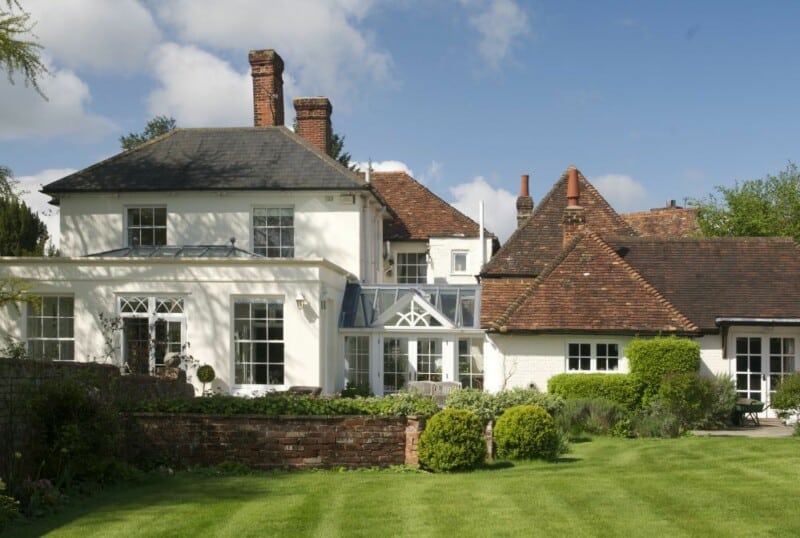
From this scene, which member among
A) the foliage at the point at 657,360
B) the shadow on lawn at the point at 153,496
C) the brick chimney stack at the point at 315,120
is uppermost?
the brick chimney stack at the point at 315,120

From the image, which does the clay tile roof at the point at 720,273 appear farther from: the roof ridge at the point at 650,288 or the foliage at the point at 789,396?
the foliage at the point at 789,396

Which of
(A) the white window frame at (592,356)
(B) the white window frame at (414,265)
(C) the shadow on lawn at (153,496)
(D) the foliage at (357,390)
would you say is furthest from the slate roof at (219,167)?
(C) the shadow on lawn at (153,496)

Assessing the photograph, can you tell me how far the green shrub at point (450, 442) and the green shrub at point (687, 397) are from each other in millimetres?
8160

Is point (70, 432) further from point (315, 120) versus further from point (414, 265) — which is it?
point (414, 265)

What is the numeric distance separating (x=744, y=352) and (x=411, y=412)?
13573mm

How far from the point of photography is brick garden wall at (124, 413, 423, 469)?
15930mm

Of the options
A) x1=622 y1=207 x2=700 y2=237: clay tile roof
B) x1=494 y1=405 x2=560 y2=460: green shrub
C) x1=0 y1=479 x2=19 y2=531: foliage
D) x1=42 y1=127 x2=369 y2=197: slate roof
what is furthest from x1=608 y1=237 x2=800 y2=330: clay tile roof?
x1=622 y1=207 x2=700 y2=237: clay tile roof

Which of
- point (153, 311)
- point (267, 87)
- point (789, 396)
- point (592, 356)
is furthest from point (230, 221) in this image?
point (789, 396)

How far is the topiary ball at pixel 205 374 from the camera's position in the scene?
2444cm

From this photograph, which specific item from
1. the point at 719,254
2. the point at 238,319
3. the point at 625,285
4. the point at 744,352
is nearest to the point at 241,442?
the point at 238,319

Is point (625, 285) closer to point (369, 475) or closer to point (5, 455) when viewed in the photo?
point (369, 475)

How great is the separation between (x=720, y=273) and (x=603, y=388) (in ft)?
22.8

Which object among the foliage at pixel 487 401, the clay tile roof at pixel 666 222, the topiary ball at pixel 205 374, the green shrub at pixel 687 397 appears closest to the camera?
the foliage at pixel 487 401

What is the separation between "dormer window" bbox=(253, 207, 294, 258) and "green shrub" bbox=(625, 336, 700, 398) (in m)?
11.1
